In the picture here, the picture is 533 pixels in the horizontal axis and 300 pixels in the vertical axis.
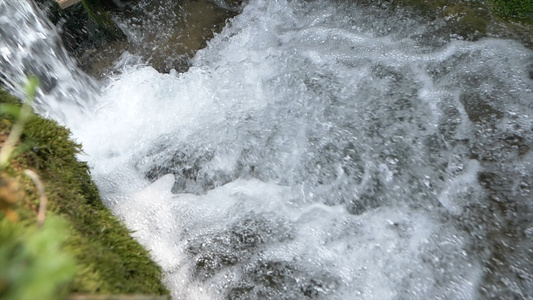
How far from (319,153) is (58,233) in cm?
261

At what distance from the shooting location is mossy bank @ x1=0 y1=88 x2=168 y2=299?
0.90 metres

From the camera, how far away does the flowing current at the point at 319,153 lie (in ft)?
Result: 9.27

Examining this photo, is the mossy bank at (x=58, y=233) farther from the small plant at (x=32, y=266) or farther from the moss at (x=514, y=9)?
the moss at (x=514, y=9)

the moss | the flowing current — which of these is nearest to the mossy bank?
the flowing current

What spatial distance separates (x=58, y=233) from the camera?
1159 millimetres

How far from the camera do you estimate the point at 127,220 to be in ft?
9.81

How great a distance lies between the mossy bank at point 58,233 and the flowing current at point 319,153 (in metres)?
0.30

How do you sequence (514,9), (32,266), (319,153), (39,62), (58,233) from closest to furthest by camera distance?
1. (32,266)
2. (58,233)
3. (319,153)
4. (39,62)
5. (514,9)

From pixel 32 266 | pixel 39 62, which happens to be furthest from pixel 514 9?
pixel 32 266

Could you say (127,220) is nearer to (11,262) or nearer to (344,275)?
(344,275)

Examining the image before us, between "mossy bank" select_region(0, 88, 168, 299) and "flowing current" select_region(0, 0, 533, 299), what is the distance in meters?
0.30

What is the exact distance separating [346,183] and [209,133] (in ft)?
4.20

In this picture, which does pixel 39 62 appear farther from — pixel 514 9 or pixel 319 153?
pixel 514 9

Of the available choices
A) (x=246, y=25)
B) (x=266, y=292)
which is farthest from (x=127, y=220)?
(x=246, y=25)
